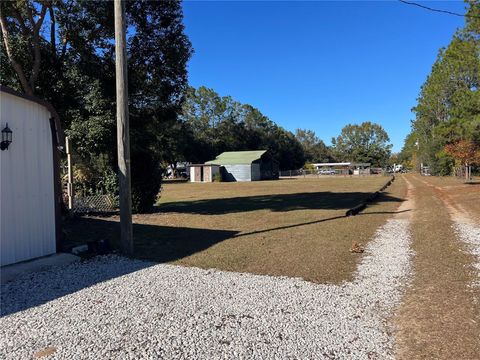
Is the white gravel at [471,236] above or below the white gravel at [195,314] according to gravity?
below

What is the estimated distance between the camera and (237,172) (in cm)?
4688

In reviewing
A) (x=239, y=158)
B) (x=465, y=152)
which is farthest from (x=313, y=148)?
(x=465, y=152)

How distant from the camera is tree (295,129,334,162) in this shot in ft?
342

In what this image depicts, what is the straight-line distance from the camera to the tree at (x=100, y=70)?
11.4 m

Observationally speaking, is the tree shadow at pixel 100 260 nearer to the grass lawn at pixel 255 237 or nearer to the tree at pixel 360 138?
the grass lawn at pixel 255 237

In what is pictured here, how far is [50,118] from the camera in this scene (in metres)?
7.15

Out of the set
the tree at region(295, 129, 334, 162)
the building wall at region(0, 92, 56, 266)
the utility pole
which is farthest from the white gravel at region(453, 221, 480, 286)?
the tree at region(295, 129, 334, 162)

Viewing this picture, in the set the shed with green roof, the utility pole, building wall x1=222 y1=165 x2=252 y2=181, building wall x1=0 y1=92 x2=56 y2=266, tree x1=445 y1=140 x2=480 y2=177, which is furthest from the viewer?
the shed with green roof

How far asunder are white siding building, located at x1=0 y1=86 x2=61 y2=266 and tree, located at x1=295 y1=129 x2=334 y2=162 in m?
92.9

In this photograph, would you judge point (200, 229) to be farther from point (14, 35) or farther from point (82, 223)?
point (14, 35)

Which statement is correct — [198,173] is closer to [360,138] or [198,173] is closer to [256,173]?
[256,173]

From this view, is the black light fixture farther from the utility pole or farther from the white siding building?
the utility pole

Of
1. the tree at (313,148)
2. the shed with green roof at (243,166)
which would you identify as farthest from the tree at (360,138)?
the shed with green roof at (243,166)

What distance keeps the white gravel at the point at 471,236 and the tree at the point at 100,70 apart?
1001cm
